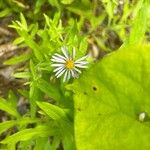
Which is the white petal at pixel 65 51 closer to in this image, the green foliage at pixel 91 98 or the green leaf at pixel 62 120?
the green foliage at pixel 91 98

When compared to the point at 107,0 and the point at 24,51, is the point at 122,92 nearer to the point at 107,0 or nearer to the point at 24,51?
the point at 107,0

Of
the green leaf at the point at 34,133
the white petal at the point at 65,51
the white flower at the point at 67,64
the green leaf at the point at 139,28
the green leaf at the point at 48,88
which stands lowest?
the green leaf at the point at 34,133

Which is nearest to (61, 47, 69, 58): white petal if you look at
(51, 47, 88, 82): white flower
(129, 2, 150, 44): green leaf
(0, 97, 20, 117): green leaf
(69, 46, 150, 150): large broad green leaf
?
(51, 47, 88, 82): white flower

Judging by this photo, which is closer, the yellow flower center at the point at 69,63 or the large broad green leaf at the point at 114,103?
the large broad green leaf at the point at 114,103

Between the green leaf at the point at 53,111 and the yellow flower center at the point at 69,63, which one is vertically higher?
the yellow flower center at the point at 69,63

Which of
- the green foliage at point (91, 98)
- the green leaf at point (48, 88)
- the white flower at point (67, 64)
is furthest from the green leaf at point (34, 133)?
the white flower at point (67, 64)

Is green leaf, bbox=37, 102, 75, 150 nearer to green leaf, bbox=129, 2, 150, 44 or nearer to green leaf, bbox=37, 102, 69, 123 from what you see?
green leaf, bbox=37, 102, 69, 123

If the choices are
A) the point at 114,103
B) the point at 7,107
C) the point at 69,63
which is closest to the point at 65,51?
the point at 69,63

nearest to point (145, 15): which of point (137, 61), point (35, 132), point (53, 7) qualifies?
point (137, 61)

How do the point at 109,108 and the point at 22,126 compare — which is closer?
the point at 109,108
